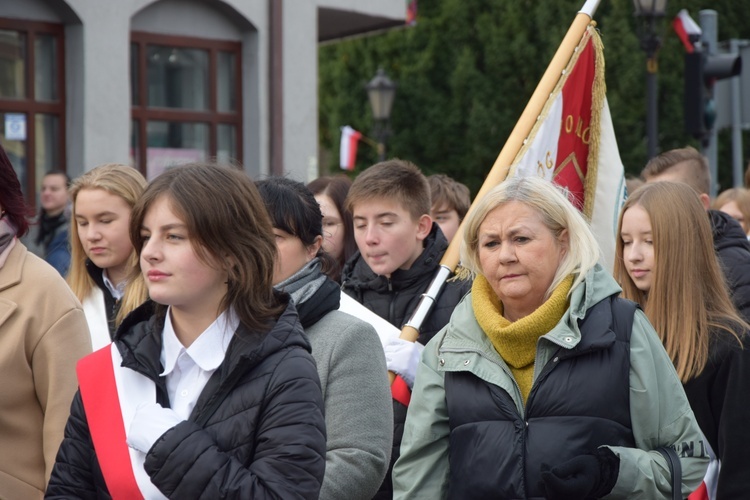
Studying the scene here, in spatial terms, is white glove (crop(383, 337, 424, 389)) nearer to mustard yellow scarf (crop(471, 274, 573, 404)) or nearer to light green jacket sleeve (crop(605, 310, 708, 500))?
mustard yellow scarf (crop(471, 274, 573, 404))

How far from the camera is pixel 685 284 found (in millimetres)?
4309

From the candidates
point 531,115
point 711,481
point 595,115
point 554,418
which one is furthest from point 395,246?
point 554,418

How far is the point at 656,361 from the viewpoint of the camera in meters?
3.41

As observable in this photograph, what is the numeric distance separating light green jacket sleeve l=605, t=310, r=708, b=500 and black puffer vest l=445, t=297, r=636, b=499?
28 mm

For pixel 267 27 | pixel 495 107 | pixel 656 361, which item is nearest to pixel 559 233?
pixel 656 361

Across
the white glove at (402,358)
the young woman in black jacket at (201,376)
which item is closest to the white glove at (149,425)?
the young woman in black jacket at (201,376)

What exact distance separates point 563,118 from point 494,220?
7.24 ft

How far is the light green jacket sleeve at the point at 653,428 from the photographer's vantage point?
3266 mm

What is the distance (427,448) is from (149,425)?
106cm

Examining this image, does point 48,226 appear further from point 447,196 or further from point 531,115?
point 531,115

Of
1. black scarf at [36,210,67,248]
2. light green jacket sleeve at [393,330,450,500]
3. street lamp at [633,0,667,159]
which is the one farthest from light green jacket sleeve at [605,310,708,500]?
street lamp at [633,0,667,159]

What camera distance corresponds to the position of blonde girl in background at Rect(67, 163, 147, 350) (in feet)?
16.2

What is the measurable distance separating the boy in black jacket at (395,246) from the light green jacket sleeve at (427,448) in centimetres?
152

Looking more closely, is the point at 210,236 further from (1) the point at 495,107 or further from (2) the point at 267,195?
(1) the point at 495,107
